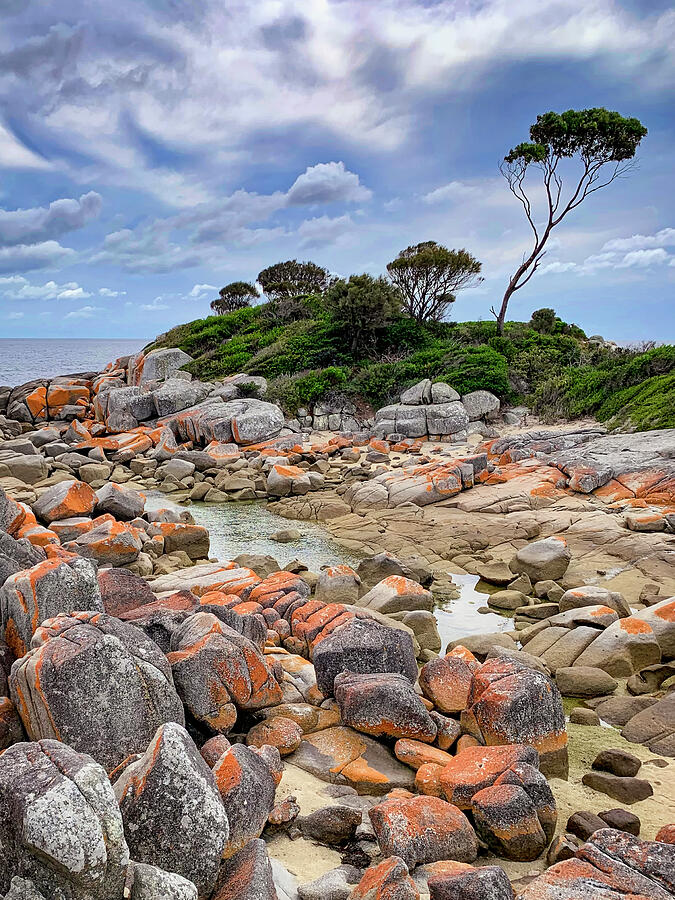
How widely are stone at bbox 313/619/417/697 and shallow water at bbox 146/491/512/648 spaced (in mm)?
2587

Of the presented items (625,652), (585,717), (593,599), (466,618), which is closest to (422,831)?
(585,717)

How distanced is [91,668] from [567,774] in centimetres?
423

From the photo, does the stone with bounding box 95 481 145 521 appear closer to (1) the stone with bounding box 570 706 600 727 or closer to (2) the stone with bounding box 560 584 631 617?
(2) the stone with bounding box 560 584 631 617

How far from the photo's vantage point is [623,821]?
4652 mm

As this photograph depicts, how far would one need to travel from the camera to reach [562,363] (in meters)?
30.7

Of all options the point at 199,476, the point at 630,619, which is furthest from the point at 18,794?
the point at 199,476

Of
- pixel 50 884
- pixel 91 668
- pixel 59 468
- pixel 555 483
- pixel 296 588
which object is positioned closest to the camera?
pixel 50 884

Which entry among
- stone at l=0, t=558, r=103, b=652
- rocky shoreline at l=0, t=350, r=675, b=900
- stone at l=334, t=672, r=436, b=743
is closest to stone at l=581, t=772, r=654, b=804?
rocky shoreline at l=0, t=350, r=675, b=900

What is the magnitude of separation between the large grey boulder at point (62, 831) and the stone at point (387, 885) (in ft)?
4.34

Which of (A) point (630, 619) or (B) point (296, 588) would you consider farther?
(B) point (296, 588)

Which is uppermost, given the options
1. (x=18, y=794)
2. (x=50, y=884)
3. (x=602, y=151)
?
(x=602, y=151)

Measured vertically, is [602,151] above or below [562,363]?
above

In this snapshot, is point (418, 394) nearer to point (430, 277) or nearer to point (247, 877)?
point (430, 277)

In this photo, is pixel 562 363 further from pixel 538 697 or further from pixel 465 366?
pixel 538 697
